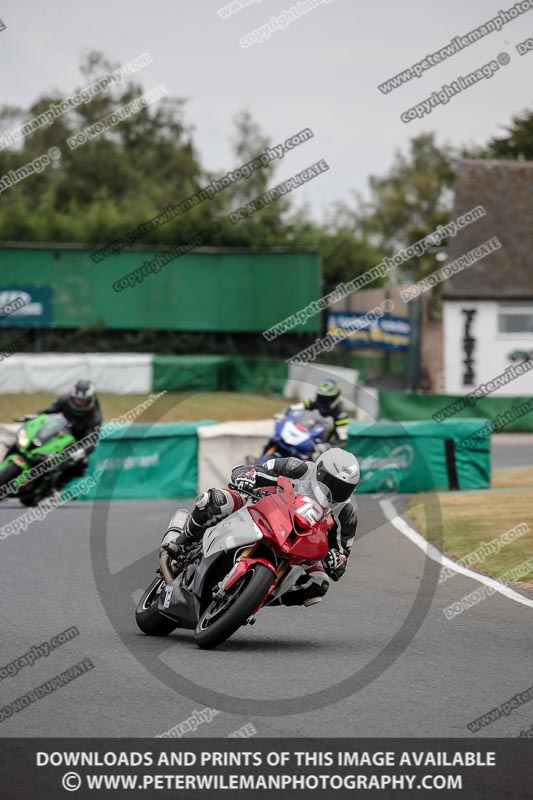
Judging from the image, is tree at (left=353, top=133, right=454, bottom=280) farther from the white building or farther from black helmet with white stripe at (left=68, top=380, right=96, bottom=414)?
black helmet with white stripe at (left=68, top=380, right=96, bottom=414)

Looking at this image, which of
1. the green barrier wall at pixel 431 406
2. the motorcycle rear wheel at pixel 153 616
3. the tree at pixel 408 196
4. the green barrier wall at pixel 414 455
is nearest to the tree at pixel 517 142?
the tree at pixel 408 196

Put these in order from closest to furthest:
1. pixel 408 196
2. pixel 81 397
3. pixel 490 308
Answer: pixel 81 397
pixel 490 308
pixel 408 196

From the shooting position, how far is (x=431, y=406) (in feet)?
101

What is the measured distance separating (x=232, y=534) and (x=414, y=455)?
11207mm

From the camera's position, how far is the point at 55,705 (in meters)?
6.00

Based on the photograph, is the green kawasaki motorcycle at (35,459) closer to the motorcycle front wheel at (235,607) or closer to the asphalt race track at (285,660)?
Answer: the asphalt race track at (285,660)

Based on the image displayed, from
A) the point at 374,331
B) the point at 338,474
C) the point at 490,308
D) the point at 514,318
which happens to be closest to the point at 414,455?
the point at 338,474

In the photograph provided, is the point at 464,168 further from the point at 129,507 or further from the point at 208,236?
the point at 129,507

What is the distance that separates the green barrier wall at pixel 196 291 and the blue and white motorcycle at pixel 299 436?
30.8 meters

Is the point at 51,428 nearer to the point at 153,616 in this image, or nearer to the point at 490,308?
the point at 153,616

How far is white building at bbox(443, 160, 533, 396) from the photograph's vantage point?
138 ft

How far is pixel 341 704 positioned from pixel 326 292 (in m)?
43.5

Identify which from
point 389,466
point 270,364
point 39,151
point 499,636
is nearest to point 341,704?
point 499,636

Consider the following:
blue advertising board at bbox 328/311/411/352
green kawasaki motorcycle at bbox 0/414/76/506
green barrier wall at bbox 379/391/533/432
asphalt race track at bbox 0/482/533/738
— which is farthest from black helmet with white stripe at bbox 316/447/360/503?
blue advertising board at bbox 328/311/411/352
